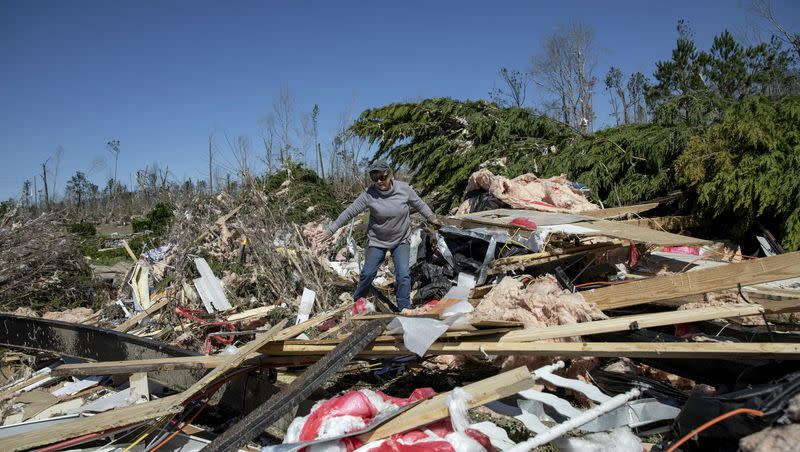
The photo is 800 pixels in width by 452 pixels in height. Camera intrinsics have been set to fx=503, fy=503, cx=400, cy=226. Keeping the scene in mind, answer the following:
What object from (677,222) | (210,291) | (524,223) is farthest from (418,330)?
(677,222)

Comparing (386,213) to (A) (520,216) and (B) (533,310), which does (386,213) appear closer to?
(A) (520,216)

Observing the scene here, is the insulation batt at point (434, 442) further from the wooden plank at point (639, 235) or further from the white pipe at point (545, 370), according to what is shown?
the wooden plank at point (639, 235)

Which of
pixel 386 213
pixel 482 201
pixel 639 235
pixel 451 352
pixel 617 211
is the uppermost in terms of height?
pixel 482 201

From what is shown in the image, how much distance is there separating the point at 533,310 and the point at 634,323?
0.80 metres

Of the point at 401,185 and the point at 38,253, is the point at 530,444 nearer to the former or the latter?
the point at 401,185

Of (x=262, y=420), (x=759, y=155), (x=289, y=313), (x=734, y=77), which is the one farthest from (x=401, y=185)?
(x=734, y=77)

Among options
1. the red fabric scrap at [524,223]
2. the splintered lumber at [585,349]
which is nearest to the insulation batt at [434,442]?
the splintered lumber at [585,349]

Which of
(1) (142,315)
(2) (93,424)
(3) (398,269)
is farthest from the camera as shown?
(1) (142,315)

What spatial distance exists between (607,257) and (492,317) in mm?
2084

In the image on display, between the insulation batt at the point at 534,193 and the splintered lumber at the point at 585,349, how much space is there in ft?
12.1

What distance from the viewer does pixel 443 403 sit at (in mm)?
2561

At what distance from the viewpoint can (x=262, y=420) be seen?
2.57 meters

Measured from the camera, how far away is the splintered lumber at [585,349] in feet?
8.33

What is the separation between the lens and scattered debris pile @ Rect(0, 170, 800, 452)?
8.23 ft
